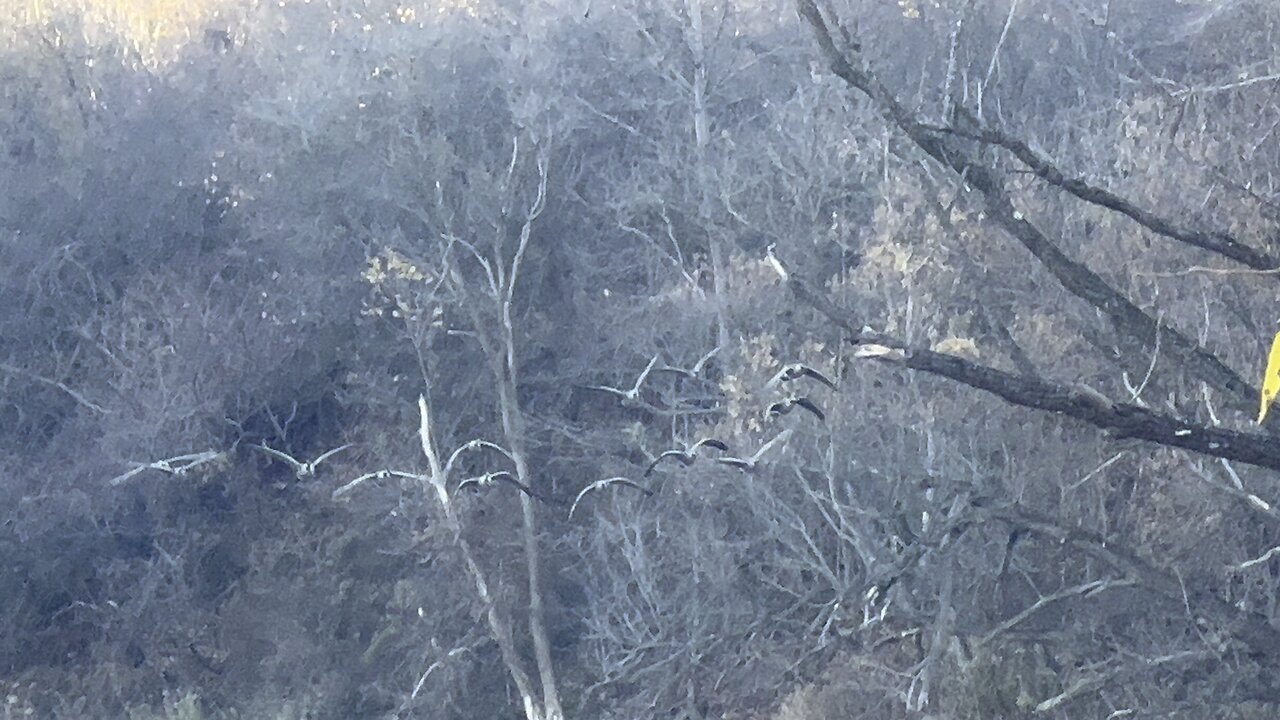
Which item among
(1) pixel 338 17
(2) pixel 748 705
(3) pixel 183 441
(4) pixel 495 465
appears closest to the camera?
(2) pixel 748 705

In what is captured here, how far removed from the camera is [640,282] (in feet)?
64.7

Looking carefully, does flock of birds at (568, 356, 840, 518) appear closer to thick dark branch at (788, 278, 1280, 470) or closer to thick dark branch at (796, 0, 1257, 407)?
thick dark branch at (788, 278, 1280, 470)

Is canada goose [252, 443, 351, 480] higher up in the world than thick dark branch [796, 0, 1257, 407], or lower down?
lower down

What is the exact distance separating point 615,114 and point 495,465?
5104 millimetres

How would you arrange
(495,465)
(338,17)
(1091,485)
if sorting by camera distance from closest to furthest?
1. (1091,485)
2. (495,465)
3. (338,17)

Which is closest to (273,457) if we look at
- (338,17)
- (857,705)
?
(338,17)

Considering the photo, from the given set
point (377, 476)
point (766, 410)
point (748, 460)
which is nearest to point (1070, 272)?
point (748, 460)

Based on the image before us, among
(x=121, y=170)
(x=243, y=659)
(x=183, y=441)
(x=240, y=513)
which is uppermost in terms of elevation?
(x=121, y=170)

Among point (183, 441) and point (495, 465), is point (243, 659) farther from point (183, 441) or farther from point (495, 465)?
point (495, 465)

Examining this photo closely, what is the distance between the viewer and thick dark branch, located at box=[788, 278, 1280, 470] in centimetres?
563

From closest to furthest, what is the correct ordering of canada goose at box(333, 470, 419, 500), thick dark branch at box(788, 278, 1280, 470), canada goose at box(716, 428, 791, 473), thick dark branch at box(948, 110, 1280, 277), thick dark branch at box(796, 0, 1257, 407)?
thick dark branch at box(788, 278, 1280, 470) → thick dark branch at box(948, 110, 1280, 277) → thick dark branch at box(796, 0, 1257, 407) → canada goose at box(716, 428, 791, 473) → canada goose at box(333, 470, 419, 500)

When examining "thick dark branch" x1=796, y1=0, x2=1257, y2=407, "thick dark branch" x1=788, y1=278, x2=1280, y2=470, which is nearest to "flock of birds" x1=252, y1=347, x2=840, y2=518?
"thick dark branch" x1=788, y1=278, x2=1280, y2=470

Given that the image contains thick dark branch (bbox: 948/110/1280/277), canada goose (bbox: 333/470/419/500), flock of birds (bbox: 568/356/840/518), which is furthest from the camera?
canada goose (bbox: 333/470/419/500)

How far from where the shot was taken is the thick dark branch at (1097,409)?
18.5ft
